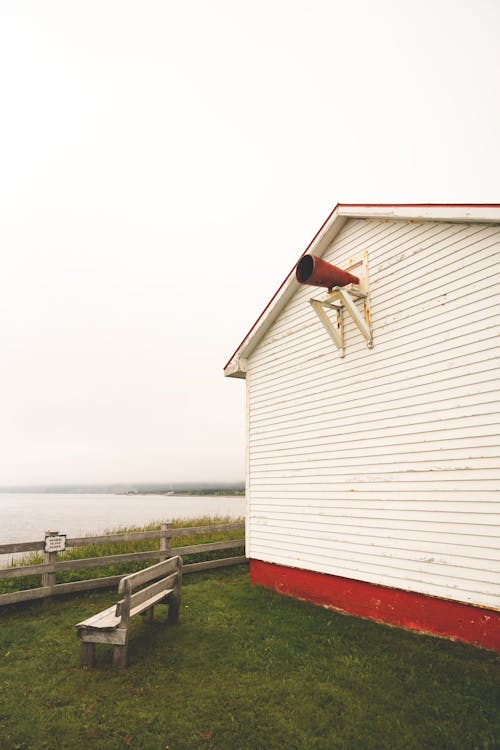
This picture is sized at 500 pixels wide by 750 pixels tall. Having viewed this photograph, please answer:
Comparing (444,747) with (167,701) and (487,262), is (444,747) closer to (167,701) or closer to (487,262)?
(167,701)

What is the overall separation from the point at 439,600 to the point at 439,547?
671 mm

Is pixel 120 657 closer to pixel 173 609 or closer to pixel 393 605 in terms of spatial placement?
pixel 173 609

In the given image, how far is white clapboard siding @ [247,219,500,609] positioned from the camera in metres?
5.41

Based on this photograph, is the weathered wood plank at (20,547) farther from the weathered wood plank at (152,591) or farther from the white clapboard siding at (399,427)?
the white clapboard siding at (399,427)

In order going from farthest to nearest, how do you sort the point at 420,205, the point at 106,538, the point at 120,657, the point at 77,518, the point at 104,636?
the point at 77,518, the point at 106,538, the point at 420,205, the point at 120,657, the point at 104,636

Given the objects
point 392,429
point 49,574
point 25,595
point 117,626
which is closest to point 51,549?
point 49,574

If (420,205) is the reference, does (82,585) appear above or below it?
below

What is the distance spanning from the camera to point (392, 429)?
652cm

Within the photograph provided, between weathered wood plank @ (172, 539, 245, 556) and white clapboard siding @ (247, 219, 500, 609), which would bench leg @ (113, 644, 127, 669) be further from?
weathered wood plank @ (172, 539, 245, 556)

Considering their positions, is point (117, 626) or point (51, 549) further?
point (51, 549)

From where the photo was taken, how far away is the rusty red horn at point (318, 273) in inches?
271

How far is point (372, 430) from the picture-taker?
22.4 ft

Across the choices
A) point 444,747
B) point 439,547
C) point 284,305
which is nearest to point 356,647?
point 439,547

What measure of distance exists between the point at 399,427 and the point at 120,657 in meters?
4.66
